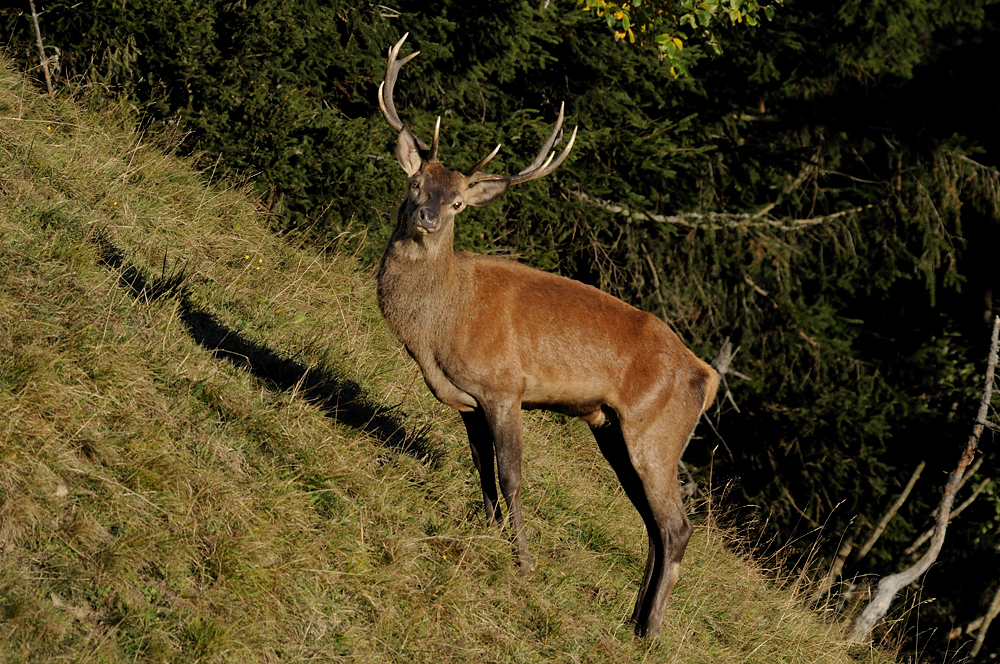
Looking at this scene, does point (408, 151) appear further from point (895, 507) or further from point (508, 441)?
point (895, 507)

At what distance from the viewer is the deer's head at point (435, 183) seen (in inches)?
213

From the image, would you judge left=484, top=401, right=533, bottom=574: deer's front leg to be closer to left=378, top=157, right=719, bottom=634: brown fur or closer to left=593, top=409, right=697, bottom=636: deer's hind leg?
left=378, top=157, right=719, bottom=634: brown fur

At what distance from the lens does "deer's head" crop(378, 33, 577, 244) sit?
5422 millimetres

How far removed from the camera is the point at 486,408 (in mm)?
5410

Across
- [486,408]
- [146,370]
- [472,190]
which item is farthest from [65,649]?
[472,190]

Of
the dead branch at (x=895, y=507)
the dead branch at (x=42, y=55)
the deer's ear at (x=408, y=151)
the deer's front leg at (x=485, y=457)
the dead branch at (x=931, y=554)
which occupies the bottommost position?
the dead branch at (x=895, y=507)

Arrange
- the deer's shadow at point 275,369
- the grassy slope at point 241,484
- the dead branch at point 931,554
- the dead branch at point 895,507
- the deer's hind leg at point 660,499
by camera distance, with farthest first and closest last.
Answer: the dead branch at point 895,507, the dead branch at point 931,554, the deer's shadow at point 275,369, the deer's hind leg at point 660,499, the grassy slope at point 241,484

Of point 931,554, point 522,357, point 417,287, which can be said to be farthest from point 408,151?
point 931,554

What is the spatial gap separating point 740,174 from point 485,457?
23.7 feet

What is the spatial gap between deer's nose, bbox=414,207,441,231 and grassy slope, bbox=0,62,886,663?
47.9 inches

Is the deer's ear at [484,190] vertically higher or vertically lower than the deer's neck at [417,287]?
higher

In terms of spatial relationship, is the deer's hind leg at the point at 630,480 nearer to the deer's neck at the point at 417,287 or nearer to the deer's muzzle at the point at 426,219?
the deer's neck at the point at 417,287

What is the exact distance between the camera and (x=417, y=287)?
5.55 meters

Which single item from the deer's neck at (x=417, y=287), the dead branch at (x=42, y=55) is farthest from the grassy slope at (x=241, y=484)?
the deer's neck at (x=417, y=287)
